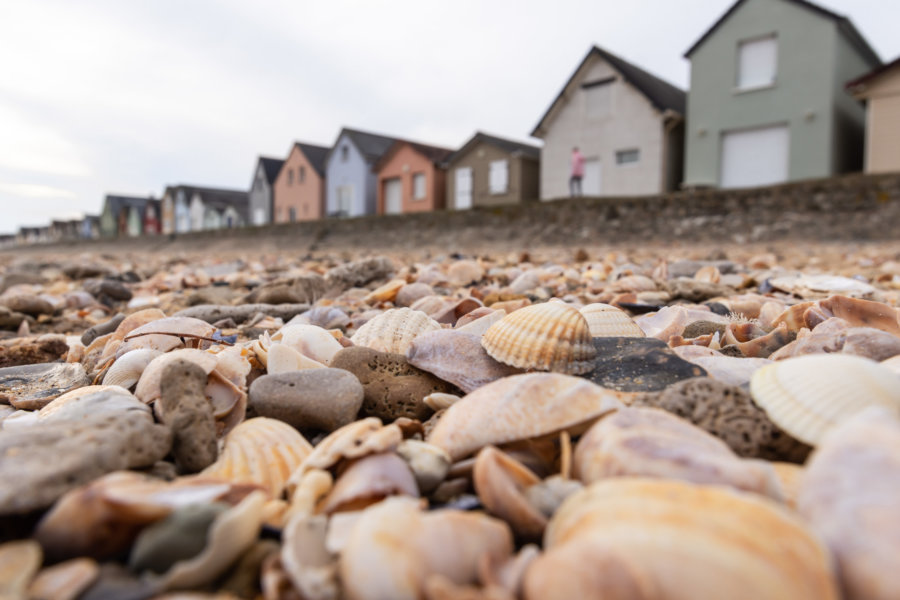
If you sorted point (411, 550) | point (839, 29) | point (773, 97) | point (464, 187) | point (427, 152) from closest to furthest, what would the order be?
point (411, 550)
point (839, 29)
point (773, 97)
point (464, 187)
point (427, 152)

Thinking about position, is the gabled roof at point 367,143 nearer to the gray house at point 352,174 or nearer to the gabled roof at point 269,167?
the gray house at point 352,174

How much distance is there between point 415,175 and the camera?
23359mm

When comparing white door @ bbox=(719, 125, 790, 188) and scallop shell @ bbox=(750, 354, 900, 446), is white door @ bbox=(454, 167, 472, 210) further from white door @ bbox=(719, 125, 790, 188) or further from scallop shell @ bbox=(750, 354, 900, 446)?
scallop shell @ bbox=(750, 354, 900, 446)

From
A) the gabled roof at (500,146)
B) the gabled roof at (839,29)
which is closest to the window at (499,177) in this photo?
the gabled roof at (500,146)

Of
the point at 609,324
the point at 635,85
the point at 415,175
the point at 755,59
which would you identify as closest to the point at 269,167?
the point at 415,175

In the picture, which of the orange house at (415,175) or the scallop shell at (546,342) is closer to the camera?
the scallop shell at (546,342)

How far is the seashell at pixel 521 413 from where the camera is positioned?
1.19 m

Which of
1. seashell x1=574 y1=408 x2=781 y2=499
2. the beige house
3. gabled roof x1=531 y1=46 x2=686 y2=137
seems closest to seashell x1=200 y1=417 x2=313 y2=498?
seashell x1=574 y1=408 x2=781 y2=499

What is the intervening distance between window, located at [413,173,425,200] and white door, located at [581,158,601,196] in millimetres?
7457

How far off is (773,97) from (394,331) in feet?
51.6

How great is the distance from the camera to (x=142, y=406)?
1.42 meters

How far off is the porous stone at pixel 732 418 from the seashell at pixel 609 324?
0.71 m

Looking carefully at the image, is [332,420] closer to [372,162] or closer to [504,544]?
[504,544]

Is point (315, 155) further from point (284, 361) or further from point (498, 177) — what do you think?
point (284, 361)
